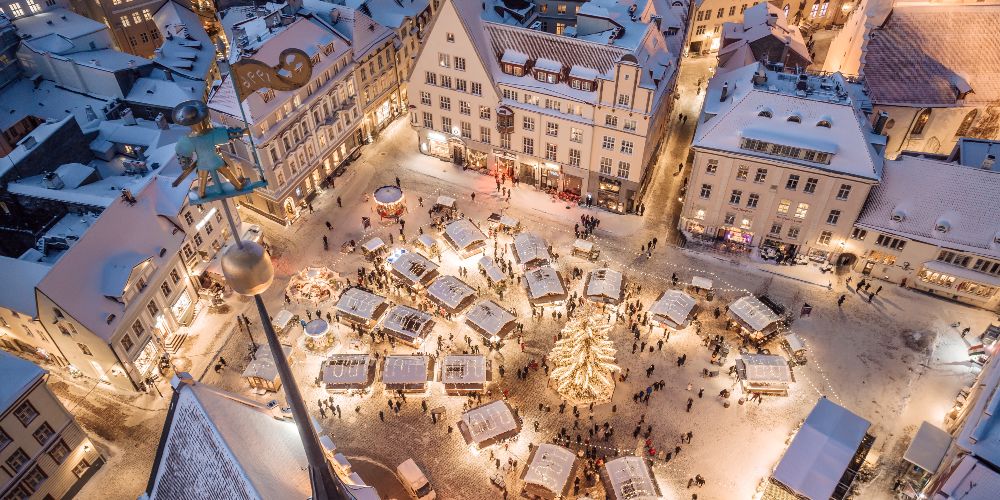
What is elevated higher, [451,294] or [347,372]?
[451,294]

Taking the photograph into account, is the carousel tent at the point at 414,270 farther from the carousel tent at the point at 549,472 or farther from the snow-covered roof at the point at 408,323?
the carousel tent at the point at 549,472

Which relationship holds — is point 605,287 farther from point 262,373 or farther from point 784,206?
point 262,373

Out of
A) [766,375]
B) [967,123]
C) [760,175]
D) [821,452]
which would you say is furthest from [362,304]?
[967,123]

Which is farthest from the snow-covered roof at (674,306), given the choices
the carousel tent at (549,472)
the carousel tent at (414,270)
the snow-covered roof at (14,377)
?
the snow-covered roof at (14,377)

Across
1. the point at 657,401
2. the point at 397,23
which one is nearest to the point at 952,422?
the point at 657,401

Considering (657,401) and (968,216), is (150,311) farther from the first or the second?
(968,216)

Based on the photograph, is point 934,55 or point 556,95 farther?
point 934,55
